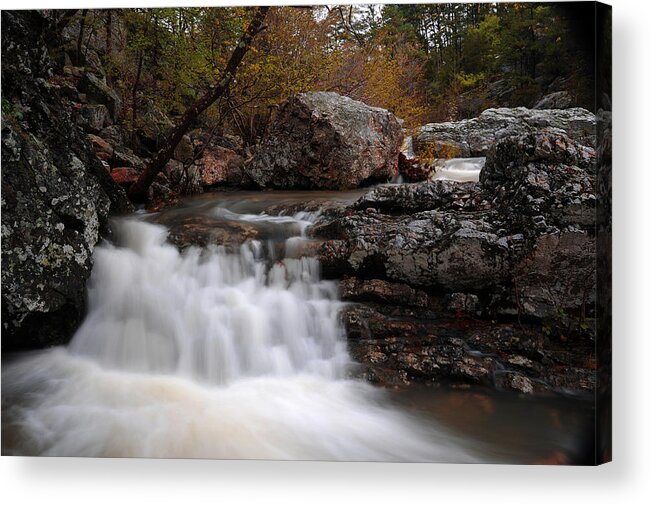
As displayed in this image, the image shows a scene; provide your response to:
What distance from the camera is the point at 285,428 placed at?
2.29 m

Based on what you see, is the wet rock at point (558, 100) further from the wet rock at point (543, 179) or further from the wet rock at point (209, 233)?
the wet rock at point (209, 233)

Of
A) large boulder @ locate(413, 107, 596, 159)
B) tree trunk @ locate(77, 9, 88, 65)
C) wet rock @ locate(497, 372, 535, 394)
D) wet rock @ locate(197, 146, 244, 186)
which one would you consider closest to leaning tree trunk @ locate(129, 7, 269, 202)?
wet rock @ locate(197, 146, 244, 186)

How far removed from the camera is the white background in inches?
86.0

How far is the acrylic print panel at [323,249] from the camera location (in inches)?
89.0

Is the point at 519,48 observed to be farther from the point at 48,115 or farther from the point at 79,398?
the point at 79,398

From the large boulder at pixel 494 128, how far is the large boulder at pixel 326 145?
307 mm

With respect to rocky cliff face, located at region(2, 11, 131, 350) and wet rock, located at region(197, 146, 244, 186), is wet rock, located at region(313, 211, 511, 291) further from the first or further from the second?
rocky cliff face, located at region(2, 11, 131, 350)

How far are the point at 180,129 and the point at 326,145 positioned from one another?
1107 millimetres

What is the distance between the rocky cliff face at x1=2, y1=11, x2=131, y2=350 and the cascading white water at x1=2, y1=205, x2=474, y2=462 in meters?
0.12

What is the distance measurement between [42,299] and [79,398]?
2.05 ft

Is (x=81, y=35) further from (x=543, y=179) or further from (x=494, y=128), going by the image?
(x=543, y=179)

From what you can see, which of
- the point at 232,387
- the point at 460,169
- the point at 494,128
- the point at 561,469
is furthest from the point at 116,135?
the point at 561,469

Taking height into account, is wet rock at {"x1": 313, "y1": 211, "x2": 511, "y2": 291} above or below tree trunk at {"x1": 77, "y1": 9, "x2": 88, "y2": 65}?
below

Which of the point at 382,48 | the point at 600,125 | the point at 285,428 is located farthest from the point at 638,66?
the point at 285,428
